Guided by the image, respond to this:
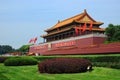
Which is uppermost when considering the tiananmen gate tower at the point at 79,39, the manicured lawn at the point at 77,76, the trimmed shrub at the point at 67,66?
the tiananmen gate tower at the point at 79,39

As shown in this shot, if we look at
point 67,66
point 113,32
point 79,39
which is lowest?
point 67,66

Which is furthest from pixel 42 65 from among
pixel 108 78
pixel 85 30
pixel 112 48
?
pixel 85 30

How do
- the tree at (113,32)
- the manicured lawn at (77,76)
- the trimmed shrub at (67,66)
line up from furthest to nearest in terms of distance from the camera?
the tree at (113,32) → the trimmed shrub at (67,66) → the manicured lawn at (77,76)

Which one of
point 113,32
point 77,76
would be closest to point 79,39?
point 113,32

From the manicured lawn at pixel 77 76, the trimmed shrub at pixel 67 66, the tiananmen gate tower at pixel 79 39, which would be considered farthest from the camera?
the tiananmen gate tower at pixel 79 39

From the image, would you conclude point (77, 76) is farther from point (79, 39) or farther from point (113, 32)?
point (79, 39)

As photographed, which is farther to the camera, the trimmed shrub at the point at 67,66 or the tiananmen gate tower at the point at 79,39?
the tiananmen gate tower at the point at 79,39

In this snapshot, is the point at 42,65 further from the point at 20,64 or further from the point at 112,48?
the point at 112,48

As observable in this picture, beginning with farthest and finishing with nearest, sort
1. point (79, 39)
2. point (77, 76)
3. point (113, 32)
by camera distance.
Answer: point (79, 39) → point (113, 32) → point (77, 76)

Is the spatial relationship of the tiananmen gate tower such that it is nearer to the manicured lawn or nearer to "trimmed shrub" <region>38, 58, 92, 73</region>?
"trimmed shrub" <region>38, 58, 92, 73</region>

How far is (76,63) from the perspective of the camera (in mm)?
12844

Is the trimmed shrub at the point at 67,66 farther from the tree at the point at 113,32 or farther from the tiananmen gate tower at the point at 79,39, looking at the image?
the tree at the point at 113,32

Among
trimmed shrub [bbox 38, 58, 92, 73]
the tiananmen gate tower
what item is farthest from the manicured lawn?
the tiananmen gate tower

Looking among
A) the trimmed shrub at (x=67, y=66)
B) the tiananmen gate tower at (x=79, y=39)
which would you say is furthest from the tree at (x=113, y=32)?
the trimmed shrub at (x=67, y=66)
